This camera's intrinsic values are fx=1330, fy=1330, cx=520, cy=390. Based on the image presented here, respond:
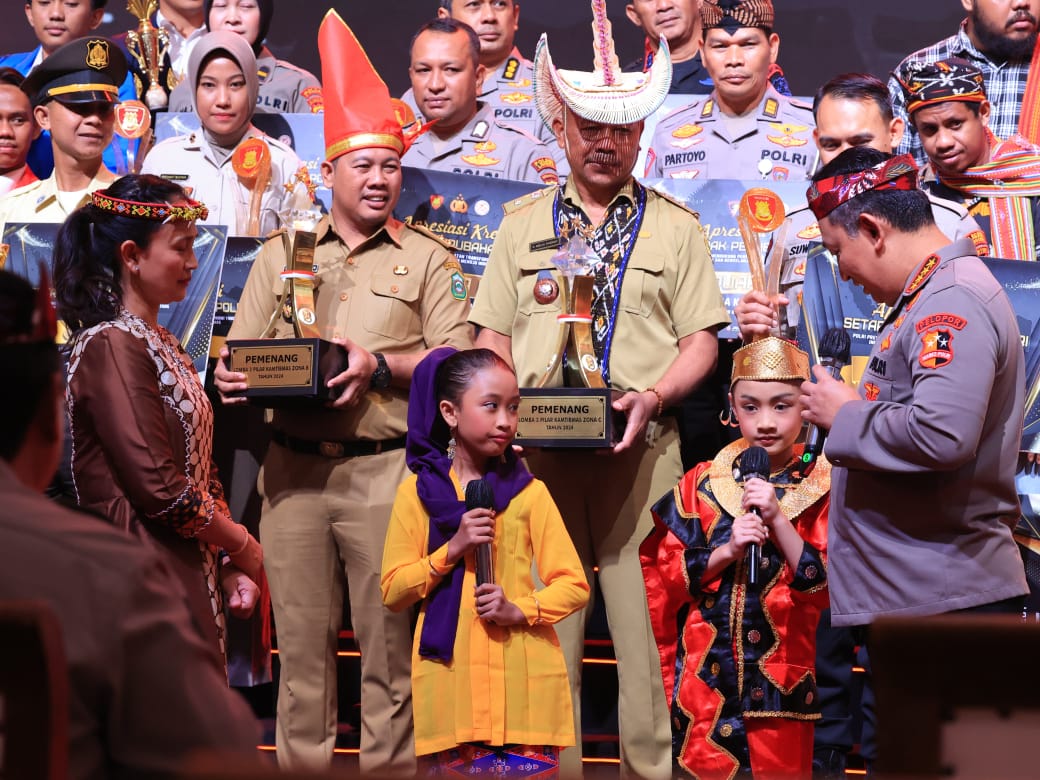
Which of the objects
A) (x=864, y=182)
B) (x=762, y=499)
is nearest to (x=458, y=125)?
(x=762, y=499)

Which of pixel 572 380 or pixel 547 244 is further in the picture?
pixel 547 244

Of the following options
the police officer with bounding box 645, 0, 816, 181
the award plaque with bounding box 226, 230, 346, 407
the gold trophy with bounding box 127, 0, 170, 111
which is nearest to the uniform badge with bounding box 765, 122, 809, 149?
the police officer with bounding box 645, 0, 816, 181

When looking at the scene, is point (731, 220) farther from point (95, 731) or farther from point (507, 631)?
point (95, 731)

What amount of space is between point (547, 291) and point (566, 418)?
0.48m

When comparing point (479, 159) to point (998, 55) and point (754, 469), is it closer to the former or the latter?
point (998, 55)

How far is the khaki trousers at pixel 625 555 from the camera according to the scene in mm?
3834

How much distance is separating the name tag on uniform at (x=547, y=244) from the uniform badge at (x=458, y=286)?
1.13 feet

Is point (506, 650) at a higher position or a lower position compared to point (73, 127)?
lower

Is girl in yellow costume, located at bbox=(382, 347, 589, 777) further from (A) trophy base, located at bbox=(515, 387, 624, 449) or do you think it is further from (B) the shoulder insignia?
(B) the shoulder insignia

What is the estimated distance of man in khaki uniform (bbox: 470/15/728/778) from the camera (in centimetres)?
386

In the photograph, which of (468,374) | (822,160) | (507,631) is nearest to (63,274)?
(468,374)

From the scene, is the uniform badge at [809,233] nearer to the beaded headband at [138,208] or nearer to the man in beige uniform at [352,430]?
the man in beige uniform at [352,430]

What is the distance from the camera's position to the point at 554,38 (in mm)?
6418

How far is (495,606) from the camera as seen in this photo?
312 centimetres
